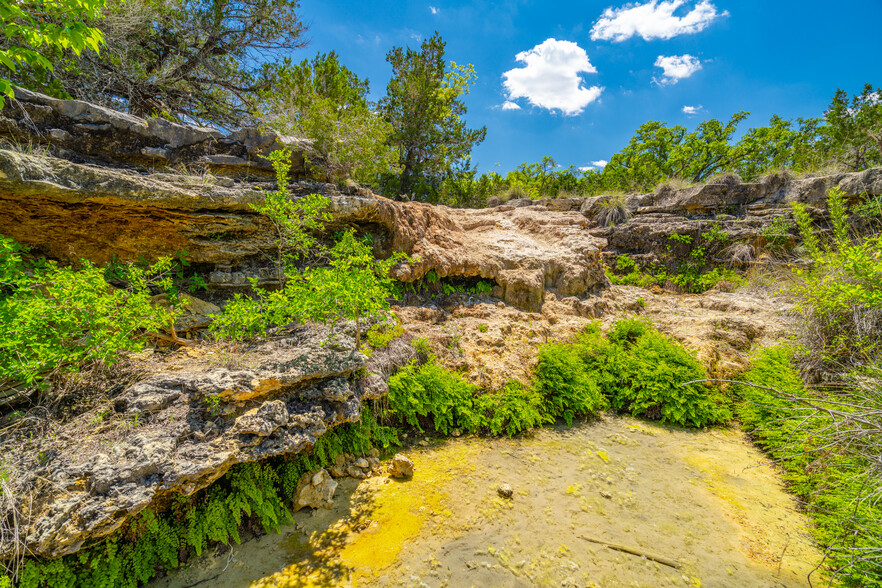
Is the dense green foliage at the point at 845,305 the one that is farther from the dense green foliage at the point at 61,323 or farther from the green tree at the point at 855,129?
the green tree at the point at 855,129

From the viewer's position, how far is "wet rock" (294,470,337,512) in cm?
398

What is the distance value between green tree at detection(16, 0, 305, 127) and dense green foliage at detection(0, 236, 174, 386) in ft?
19.3

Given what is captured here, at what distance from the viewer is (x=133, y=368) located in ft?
12.6

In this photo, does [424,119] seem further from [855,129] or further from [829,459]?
[855,129]

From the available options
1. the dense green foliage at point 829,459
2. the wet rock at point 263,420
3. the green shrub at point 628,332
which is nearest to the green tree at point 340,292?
the wet rock at point 263,420

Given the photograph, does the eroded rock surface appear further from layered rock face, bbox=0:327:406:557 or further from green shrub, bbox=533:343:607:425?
green shrub, bbox=533:343:607:425

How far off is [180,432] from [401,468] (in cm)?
267

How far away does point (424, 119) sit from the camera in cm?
1561

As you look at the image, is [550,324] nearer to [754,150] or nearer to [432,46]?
[432,46]

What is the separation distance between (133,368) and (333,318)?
2.43 metres

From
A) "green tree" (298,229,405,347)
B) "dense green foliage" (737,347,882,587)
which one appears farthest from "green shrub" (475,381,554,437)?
"dense green foliage" (737,347,882,587)

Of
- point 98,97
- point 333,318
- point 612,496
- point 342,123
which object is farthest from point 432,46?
point 612,496

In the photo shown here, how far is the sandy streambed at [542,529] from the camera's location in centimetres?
321

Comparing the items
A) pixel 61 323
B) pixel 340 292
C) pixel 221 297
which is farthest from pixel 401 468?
pixel 221 297
